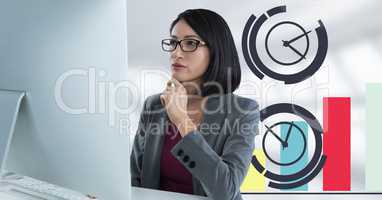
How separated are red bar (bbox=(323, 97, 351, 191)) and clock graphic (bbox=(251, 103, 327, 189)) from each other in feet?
0.12

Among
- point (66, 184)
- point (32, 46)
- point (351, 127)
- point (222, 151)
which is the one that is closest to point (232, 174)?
point (222, 151)

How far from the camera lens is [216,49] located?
69.6 inches

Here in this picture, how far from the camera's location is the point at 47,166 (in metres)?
0.79

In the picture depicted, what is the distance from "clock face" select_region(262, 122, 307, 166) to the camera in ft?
7.18

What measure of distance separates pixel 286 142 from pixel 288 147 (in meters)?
0.02

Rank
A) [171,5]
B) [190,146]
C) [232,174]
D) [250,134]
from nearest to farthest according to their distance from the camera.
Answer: [190,146]
[232,174]
[250,134]
[171,5]

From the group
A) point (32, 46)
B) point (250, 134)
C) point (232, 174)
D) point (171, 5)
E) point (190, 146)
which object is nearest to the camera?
point (32, 46)

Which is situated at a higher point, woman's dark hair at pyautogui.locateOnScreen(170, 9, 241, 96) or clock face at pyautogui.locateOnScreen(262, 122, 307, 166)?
woman's dark hair at pyautogui.locateOnScreen(170, 9, 241, 96)

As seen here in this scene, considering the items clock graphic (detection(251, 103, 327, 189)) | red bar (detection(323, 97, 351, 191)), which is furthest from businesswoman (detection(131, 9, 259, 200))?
red bar (detection(323, 97, 351, 191))

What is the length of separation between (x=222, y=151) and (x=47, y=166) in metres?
0.86

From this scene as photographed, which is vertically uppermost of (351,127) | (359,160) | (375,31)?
(375,31)

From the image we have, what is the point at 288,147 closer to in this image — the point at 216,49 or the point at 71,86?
the point at 216,49

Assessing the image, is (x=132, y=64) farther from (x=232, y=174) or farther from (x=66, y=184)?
(x=66, y=184)

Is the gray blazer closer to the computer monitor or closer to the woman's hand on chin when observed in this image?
the woman's hand on chin
